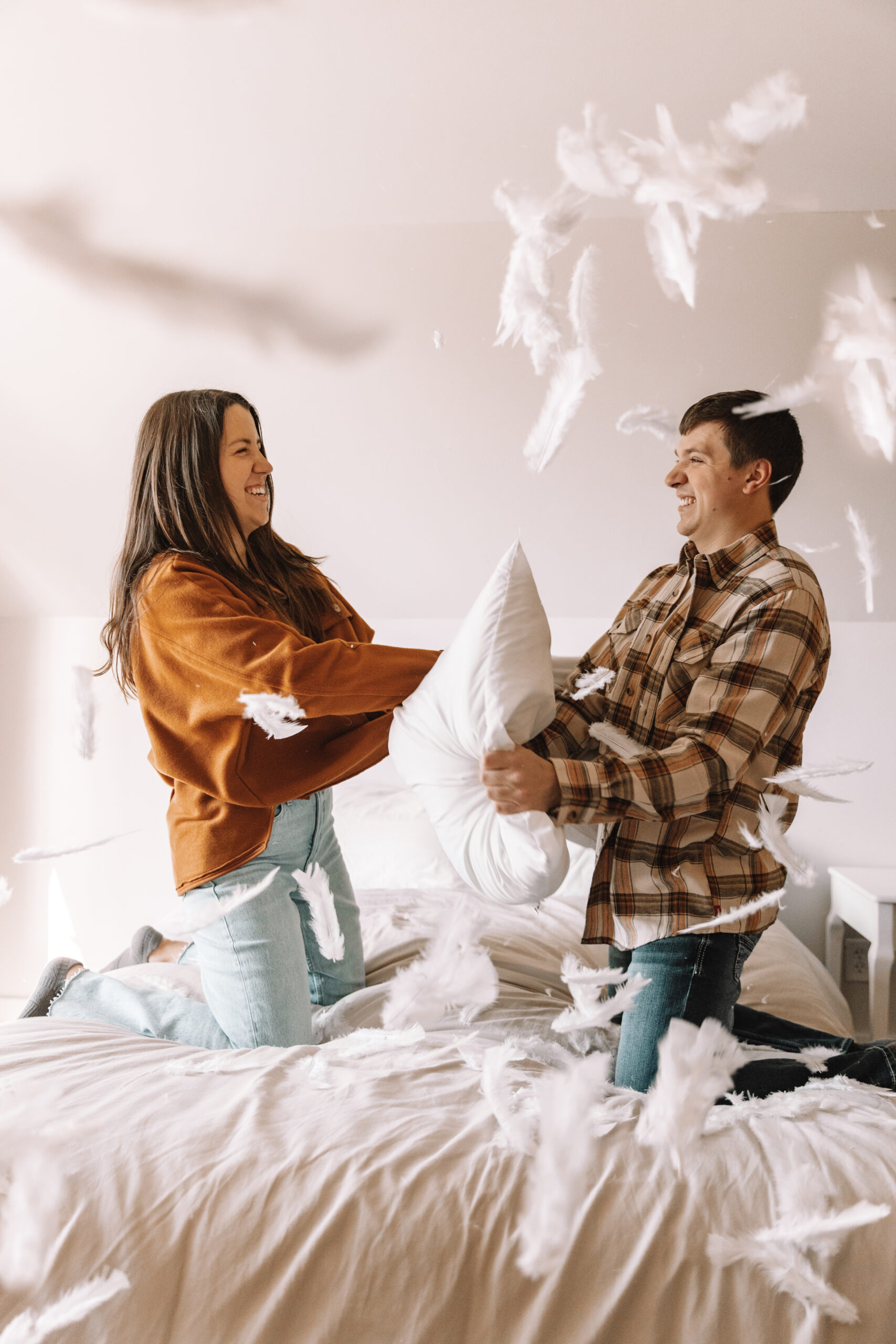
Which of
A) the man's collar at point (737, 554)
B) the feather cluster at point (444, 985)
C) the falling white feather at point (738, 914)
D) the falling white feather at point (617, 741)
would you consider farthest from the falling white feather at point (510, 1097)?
the man's collar at point (737, 554)

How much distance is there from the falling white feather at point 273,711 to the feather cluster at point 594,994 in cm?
43

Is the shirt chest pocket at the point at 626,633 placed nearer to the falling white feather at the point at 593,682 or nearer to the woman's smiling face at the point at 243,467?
the falling white feather at the point at 593,682

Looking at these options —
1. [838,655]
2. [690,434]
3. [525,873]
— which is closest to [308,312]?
[690,434]

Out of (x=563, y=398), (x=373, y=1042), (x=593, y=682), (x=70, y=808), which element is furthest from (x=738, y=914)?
(x=70, y=808)

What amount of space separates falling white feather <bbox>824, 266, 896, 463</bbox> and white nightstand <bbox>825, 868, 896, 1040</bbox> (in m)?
0.92

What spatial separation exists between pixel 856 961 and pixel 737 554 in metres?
1.58

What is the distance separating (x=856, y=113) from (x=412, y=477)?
3.59 ft

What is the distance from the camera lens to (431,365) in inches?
75.4

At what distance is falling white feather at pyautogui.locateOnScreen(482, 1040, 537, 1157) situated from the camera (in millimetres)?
821

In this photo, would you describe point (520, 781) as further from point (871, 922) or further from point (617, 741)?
point (871, 922)

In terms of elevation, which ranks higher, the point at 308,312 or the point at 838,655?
the point at 308,312

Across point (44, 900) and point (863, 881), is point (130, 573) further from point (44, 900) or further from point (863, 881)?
point (44, 900)

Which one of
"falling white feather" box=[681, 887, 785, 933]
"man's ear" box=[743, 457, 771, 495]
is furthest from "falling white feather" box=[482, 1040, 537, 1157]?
"man's ear" box=[743, 457, 771, 495]

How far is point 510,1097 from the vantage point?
90 cm
